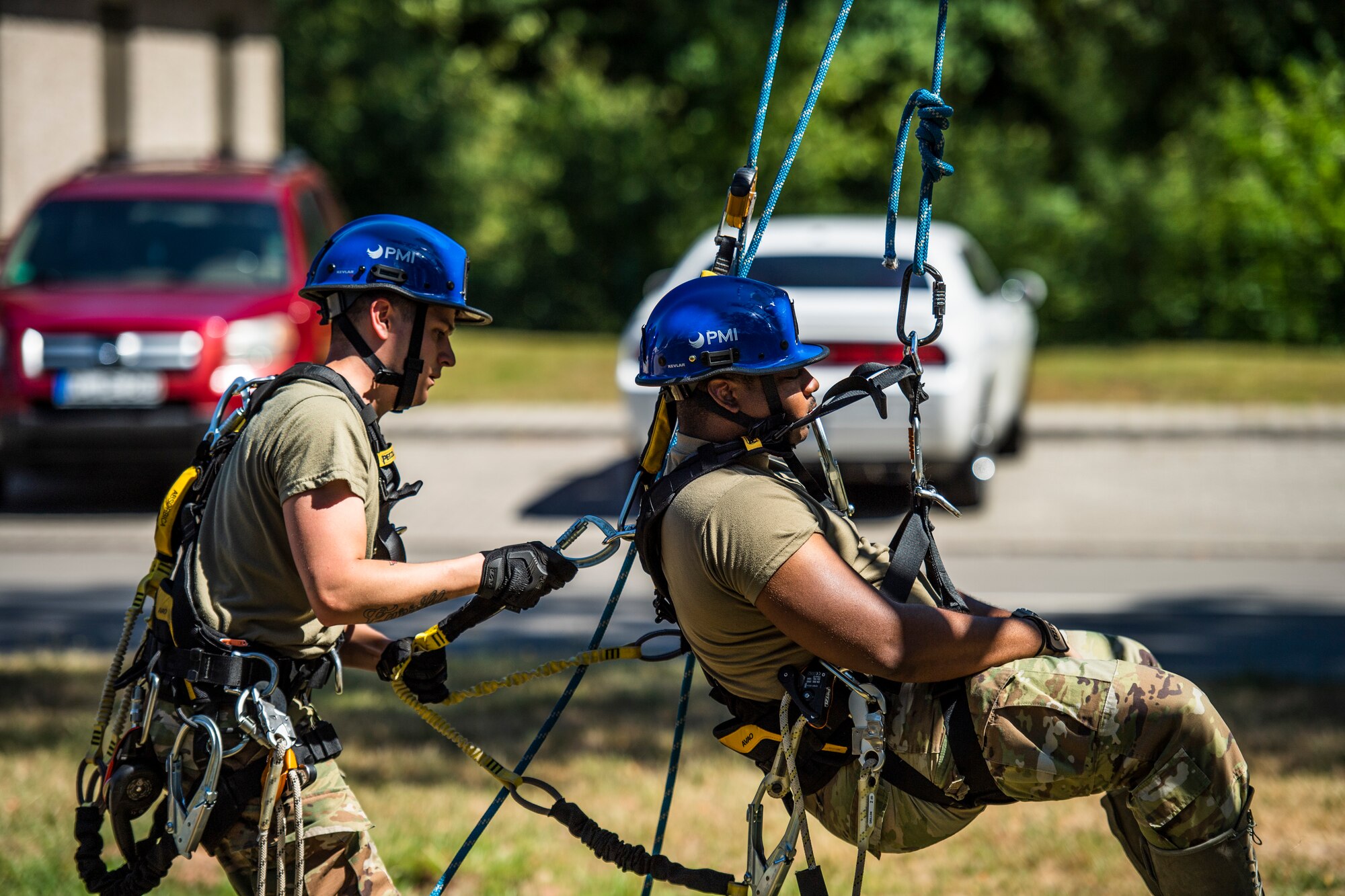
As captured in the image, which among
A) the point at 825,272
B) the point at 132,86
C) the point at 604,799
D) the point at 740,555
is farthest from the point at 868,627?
the point at 132,86

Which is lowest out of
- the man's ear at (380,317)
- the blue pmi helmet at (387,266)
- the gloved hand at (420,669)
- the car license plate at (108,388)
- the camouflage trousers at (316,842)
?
the car license plate at (108,388)

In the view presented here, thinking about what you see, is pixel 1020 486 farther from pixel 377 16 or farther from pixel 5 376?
pixel 377 16

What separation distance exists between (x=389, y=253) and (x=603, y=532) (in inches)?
29.7

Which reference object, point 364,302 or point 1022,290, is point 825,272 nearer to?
point 1022,290

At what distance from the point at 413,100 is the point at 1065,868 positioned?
26.1 m

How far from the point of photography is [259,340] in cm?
1014

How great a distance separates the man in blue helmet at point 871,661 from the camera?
2859 mm

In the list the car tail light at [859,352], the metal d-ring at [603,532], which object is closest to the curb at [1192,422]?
the car tail light at [859,352]

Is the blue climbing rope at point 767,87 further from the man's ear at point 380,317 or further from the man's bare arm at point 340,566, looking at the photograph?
the man's bare arm at point 340,566

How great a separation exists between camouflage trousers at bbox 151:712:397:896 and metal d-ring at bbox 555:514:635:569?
726mm

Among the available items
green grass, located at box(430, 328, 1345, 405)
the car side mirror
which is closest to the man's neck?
the car side mirror

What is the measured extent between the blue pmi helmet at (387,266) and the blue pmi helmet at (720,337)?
0.47 metres

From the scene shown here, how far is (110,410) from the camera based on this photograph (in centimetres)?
1004

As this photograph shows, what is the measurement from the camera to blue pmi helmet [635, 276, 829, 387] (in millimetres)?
3025
